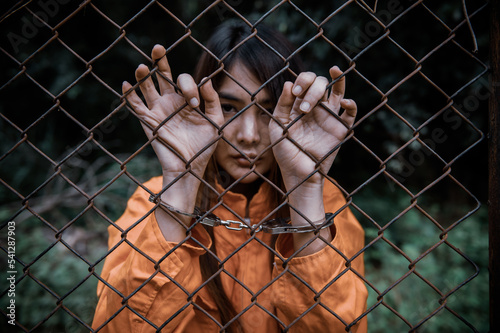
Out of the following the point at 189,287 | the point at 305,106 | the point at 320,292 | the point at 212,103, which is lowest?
the point at 320,292

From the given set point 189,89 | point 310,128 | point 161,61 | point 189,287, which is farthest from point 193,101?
point 189,287

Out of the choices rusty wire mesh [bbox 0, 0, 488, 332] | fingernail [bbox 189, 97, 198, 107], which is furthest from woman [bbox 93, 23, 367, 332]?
rusty wire mesh [bbox 0, 0, 488, 332]

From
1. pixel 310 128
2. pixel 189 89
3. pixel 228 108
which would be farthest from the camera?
pixel 228 108

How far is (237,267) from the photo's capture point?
5.20 feet

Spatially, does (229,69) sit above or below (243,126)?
above

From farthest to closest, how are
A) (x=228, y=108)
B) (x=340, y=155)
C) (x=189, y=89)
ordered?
(x=340, y=155) → (x=228, y=108) → (x=189, y=89)

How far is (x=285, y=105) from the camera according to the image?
3.36ft

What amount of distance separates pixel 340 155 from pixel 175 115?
106 inches

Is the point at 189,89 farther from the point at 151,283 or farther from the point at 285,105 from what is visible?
the point at 151,283

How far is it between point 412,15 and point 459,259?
215 cm

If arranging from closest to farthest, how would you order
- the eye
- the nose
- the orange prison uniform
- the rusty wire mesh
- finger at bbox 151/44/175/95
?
finger at bbox 151/44/175/95
the orange prison uniform
the nose
the eye
the rusty wire mesh

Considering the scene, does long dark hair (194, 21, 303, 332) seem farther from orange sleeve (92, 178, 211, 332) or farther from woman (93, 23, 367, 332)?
orange sleeve (92, 178, 211, 332)

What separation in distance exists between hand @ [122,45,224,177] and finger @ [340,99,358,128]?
0.37 meters

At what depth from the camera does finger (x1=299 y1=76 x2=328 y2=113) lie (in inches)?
39.2
